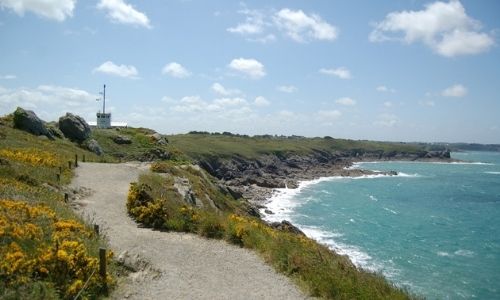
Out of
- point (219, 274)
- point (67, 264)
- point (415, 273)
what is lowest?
point (415, 273)

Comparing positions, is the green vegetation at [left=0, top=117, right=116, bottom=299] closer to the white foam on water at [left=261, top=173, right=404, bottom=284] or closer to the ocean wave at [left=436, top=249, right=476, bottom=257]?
the white foam on water at [left=261, top=173, right=404, bottom=284]

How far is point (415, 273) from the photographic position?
3656 centimetres

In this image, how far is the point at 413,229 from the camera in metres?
53.9

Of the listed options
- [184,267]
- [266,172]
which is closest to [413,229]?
[184,267]

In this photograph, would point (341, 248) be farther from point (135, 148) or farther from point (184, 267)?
point (135, 148)

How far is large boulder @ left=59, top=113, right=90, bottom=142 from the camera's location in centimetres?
5403

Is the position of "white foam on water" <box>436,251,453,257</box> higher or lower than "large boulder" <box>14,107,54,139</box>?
lower

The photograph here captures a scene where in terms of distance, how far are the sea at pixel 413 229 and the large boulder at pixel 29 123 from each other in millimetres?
29536

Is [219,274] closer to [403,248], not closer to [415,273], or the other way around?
[415,273]

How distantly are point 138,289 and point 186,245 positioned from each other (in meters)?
5.08

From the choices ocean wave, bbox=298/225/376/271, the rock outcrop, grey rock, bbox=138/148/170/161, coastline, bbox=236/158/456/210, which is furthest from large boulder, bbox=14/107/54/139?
the rock outcrop

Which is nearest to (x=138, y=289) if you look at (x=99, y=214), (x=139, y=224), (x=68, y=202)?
(x=139, y=224)

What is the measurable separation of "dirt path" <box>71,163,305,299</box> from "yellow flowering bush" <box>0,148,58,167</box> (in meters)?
10.5

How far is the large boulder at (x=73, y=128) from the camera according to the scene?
177 feet
